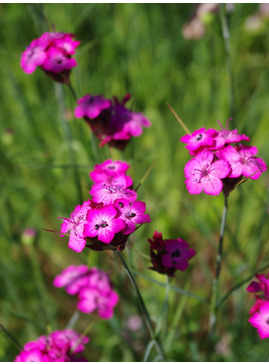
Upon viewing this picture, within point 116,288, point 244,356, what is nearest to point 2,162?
point 116,288

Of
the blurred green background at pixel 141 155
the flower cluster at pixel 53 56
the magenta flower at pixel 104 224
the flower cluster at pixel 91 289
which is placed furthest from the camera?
the blurred green background at pixel 141 155

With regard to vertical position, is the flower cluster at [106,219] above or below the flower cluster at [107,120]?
below

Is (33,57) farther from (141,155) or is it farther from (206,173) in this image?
(141,155)

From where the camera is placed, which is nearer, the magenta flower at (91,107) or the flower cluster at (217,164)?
the flower cluster at (217,164)

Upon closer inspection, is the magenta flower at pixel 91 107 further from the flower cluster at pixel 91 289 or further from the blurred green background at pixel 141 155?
the flower cluster at pixel 91 289

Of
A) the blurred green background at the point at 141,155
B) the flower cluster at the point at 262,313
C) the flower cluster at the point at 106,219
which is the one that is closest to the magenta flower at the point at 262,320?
the flower cluster at the point at 262,313

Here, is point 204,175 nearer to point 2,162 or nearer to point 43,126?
point 2,162

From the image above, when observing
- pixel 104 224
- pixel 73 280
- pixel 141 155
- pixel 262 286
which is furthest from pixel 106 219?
pixel 141 155

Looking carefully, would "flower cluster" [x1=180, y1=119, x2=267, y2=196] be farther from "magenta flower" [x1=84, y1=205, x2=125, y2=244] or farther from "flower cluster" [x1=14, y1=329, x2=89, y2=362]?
"flower cluster" [x1=14, y1=329, x2=89, y2=362]
